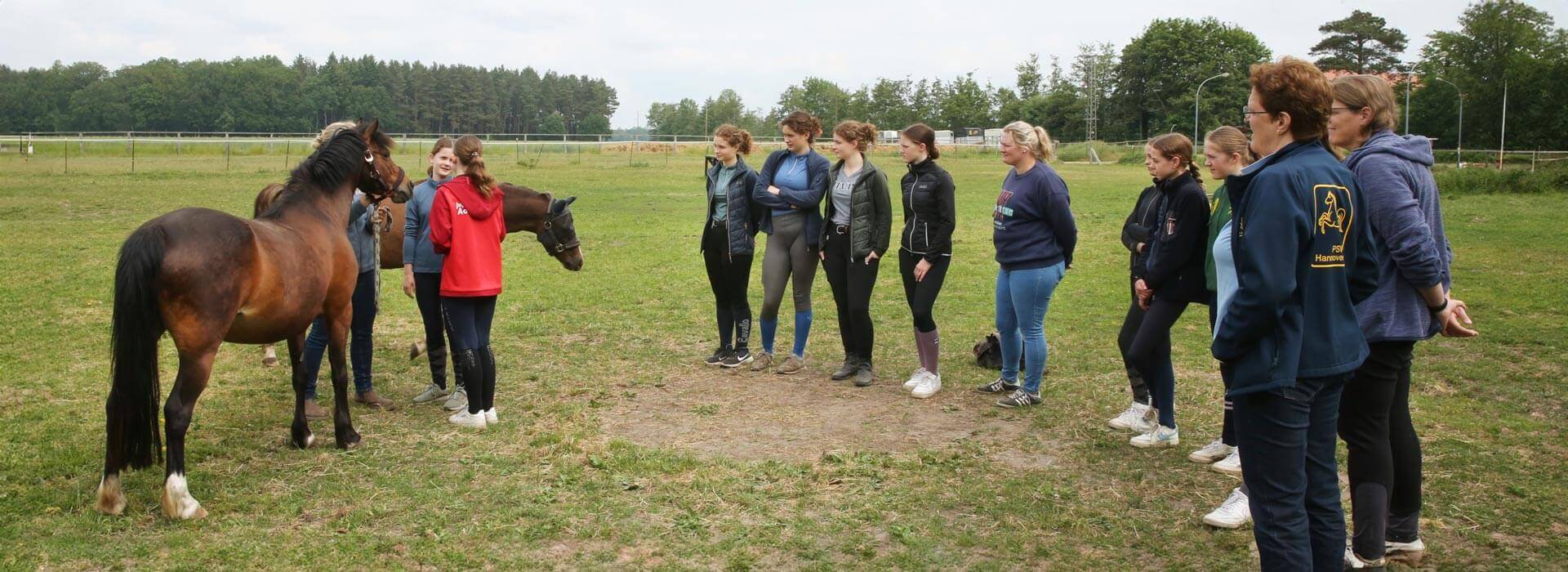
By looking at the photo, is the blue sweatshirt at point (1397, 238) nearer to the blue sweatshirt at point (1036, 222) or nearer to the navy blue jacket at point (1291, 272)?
the navy blue jacket at point (1291, 272)

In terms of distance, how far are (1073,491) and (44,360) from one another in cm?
778

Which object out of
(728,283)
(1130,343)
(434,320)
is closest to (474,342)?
(434,320)

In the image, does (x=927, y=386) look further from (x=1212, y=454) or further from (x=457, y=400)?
(x=457, y=400)

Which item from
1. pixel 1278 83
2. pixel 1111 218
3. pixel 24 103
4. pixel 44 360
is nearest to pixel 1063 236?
pixel 1278 83

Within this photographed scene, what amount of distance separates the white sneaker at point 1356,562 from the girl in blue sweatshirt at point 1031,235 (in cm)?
277

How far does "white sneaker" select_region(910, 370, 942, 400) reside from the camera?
7199 millimetres

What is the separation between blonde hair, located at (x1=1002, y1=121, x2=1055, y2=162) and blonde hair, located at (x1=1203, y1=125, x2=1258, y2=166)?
129 centimetres

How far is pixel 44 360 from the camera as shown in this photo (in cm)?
780

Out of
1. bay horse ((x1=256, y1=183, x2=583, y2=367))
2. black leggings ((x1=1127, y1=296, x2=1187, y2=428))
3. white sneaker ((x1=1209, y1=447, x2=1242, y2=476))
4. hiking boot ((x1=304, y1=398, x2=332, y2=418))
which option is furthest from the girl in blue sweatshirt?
hiking boot ((x1=304, y1=398, x2=332, y2=418))

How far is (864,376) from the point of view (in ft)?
24.9

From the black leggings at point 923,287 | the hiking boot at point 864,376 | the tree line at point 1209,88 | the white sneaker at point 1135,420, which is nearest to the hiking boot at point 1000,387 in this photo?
the black leggings at point 923,287

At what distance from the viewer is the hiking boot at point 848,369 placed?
25.2 ft

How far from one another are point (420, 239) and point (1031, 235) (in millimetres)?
4063

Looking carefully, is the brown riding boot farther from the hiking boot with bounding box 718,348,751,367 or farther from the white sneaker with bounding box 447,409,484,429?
the hiking boot with bounding box 718,348,751,367
